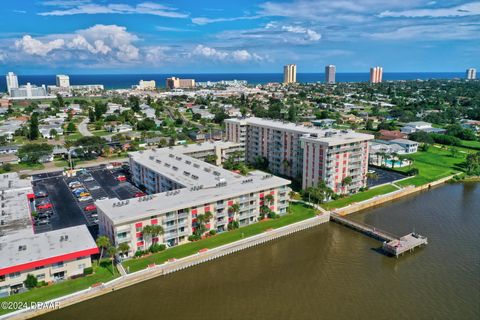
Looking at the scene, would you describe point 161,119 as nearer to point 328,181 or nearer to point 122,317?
point 328,181

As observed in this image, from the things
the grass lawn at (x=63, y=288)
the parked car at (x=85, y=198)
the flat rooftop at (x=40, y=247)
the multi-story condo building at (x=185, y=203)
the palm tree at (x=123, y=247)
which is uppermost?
the multi-story condo building at (x=185, y=203)

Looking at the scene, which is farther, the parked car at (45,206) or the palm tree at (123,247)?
the parked car at (45,206)

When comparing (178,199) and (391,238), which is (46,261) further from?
(391,238)

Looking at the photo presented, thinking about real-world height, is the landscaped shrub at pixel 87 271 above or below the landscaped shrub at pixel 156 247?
below

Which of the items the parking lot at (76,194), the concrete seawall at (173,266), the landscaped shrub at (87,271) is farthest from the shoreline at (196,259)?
the parking lot at (76,194)

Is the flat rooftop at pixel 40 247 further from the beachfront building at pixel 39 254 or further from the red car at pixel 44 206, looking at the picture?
the red car at pixel 44 206

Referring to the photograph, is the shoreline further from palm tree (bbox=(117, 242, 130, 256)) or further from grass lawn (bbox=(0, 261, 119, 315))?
palm tree (bbox=(117, 242, 130, 256))

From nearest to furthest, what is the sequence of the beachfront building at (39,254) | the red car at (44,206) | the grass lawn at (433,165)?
the beachfront building at (39,254), the red car at (44,206), the grass lawn at (433,165)

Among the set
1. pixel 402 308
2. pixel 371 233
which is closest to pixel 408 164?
pixel 371 233
